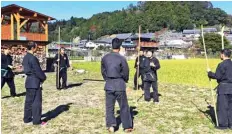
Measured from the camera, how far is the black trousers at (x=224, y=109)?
7.87 meters

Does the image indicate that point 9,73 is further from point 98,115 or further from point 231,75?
point 231,75

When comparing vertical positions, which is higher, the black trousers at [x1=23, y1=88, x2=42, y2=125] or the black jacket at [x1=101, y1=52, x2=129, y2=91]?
the black jacket at [x1=101, y1=52, x2=129, y2=91]

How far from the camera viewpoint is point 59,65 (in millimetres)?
14312

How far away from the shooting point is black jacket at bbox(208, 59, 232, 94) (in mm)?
7715

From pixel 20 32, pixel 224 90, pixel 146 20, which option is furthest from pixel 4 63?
pixel 146 20

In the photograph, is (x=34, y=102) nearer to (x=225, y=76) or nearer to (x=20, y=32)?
(x=225, y=76)

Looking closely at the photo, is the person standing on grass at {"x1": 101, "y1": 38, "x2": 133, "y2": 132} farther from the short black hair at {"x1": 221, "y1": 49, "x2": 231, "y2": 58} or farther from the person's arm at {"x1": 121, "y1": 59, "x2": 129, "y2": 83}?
the short black hair at {"x1": 221, "y1": 49, "x2": 231, "y2": 58}

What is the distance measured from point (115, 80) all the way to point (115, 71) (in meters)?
0.21

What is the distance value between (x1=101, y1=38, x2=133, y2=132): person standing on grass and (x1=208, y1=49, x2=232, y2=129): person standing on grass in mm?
2176

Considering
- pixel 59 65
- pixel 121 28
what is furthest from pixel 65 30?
pixel 59 65

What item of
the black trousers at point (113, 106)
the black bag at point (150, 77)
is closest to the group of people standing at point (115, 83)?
the black trousers at point (113, 106)

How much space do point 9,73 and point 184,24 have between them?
422 ft

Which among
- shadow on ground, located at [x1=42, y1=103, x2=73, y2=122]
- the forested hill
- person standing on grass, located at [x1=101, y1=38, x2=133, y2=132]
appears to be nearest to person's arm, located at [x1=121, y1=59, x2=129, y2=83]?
person standing on grass, located at [x1=101, y1=38, x2=133, y2=132]

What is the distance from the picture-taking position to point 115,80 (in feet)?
24.2
